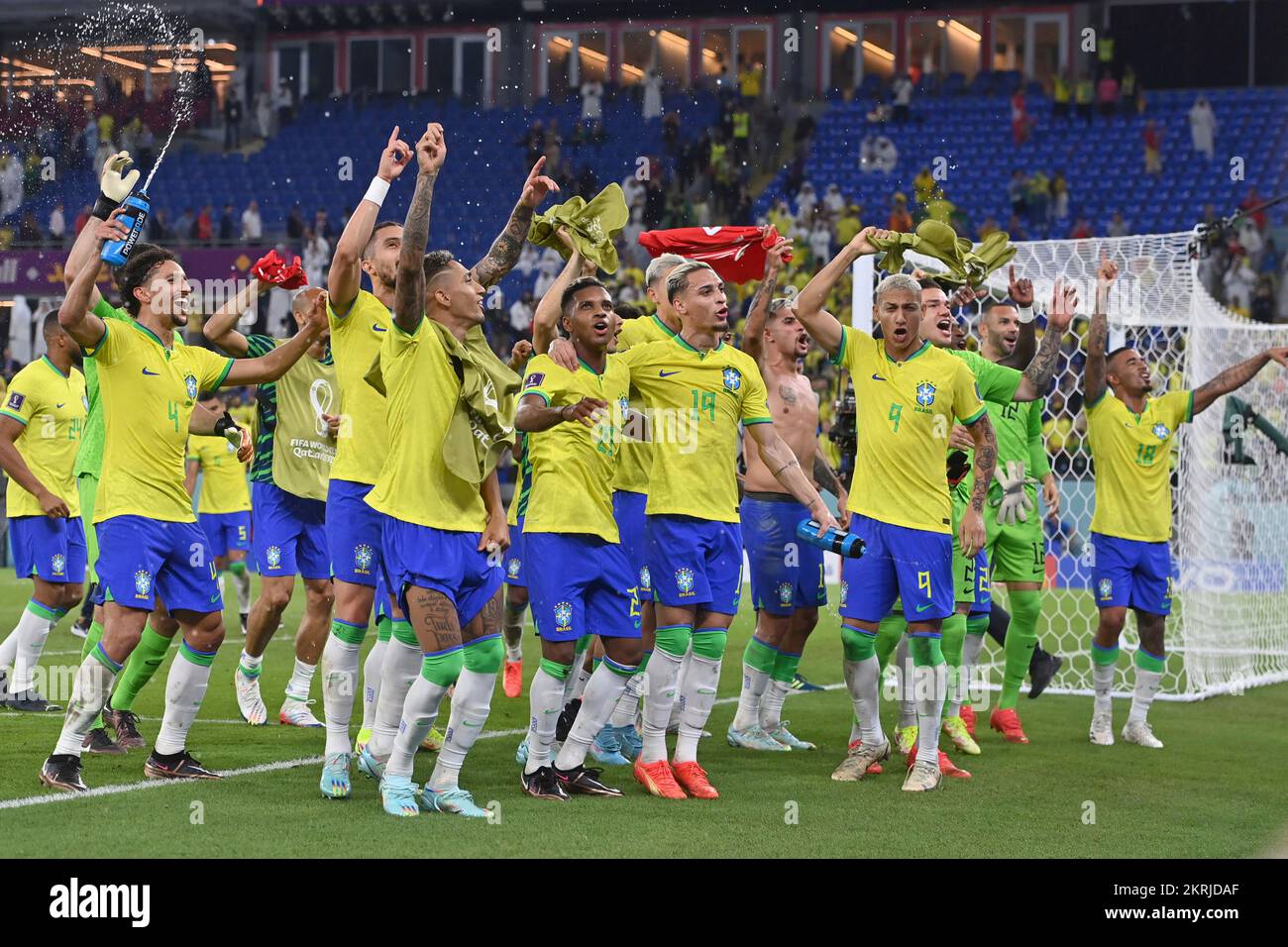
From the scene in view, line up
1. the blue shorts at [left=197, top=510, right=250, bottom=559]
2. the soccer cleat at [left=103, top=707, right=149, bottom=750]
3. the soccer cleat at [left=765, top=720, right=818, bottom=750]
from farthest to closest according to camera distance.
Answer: the blue shorts at [left=197, top=510, right=250, bottom=559], the soccer cleat at [left=765, top=720, right=818, bottom=750], the soccer cleat at [left=103, top=707, right=149, bottom=750]

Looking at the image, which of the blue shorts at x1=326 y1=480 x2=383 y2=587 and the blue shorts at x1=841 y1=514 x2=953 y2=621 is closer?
the blue shorts at x1=326 y1=480 x2=383 y2=587

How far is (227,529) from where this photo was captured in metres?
13.1

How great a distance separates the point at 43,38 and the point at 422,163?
30382 millimetres

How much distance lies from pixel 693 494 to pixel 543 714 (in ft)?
3.81

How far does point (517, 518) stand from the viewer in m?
9.58

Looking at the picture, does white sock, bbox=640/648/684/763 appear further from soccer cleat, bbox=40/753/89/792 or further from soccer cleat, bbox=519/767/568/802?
soccer cleat, bbox=40/753/89/792

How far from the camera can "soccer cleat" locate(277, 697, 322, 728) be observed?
8859mm

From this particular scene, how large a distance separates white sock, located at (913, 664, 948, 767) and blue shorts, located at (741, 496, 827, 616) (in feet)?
3.92

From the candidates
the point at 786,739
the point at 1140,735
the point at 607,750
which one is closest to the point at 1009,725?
the point at 1140,735

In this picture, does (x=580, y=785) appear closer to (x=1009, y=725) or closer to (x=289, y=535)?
(x=289, y=535)

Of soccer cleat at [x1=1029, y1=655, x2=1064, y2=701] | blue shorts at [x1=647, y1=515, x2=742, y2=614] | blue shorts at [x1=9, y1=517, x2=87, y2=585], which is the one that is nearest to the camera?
blue shorts at [x1=647, y1=515, x2=742, y2=614]

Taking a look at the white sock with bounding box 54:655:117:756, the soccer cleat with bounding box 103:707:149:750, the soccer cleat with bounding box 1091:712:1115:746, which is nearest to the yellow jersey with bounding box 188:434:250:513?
the soccer cleat with bounding box 103:707:149:750
